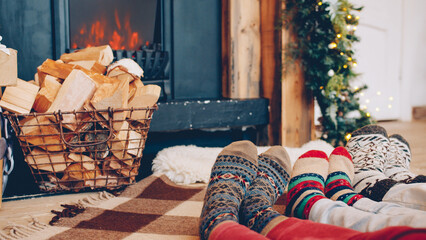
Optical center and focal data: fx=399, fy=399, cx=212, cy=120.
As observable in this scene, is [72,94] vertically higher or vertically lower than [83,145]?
higher

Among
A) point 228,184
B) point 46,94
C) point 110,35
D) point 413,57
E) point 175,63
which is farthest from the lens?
point 413,57

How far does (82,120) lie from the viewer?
129 centimetres

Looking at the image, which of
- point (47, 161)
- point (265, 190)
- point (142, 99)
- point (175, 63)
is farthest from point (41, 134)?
point (175, 63)

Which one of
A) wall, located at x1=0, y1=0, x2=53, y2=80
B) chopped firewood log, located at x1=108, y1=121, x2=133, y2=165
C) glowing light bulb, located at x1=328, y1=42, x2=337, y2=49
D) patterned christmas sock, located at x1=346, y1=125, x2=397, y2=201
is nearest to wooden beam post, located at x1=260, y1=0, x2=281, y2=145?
glowing light bulb, located at x1=328, y1=42, x2=337, y2=49

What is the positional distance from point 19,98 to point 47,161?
227 mm

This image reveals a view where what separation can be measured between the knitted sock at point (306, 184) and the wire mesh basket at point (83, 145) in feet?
1.81

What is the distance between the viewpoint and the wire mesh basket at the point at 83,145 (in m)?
1.25

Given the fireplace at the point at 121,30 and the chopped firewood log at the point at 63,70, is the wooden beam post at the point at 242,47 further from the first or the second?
the chopped firewood log at the point at 63,70

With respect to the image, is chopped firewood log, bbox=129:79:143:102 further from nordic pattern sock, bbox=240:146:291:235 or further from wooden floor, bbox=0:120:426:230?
nordic pattern sock, bbox=240:146:291:235

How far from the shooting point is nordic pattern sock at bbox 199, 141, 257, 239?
0.79m

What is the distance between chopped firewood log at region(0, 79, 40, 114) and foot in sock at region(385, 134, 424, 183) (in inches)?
44.1

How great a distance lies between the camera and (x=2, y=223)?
44.8 inches

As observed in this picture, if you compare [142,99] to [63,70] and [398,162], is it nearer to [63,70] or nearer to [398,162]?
[63,70]

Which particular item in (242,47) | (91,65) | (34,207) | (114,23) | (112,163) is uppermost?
(114,23)
